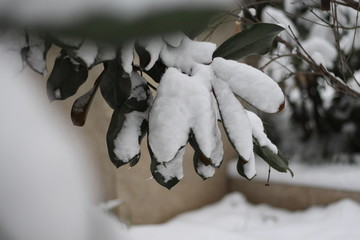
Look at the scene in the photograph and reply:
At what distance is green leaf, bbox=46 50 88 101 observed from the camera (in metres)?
1.15

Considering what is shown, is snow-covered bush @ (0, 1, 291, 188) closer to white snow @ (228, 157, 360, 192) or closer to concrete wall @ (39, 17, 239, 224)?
concrete wall @ (39, 17, 239, 224)

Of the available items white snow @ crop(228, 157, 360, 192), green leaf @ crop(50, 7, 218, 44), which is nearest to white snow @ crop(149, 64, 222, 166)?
green leaf @ crop(50, 7, 218, 44)

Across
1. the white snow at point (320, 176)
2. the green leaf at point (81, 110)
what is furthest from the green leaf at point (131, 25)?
the white snow at point (320, 176)

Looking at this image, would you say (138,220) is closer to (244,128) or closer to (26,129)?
(244,128)

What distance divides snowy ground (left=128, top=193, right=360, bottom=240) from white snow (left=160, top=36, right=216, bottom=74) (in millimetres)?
1435

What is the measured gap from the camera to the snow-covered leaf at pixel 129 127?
1.11 metres

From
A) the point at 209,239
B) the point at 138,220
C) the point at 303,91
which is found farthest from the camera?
the point at 303,91

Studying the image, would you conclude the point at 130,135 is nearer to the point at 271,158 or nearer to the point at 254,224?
the point at 271,158

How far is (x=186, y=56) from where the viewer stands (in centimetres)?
113

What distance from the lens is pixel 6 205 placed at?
0.42 m

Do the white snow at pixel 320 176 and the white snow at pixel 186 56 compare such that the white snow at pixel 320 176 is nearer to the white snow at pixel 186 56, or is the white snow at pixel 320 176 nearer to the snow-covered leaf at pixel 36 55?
the white snow at pixel 186 56

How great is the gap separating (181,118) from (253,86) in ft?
0.67

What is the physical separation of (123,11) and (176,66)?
710 millimetres

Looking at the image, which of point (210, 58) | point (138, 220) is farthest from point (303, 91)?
point (210, 58)
